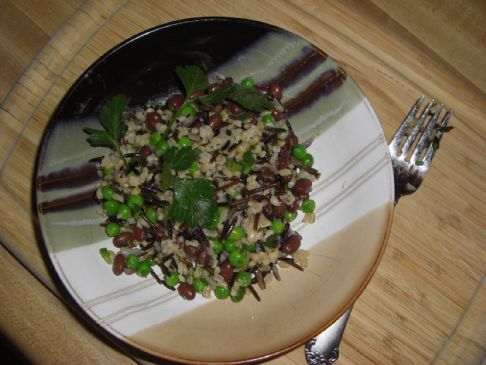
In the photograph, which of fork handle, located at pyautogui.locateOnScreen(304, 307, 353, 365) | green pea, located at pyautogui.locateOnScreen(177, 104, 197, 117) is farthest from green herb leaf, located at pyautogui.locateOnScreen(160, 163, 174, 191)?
fork handle, located at pyautogui.locateOnScreen(304, 307, 353, 365)

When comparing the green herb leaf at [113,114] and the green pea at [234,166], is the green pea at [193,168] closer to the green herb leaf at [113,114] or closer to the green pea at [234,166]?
the green pea at [234,166]

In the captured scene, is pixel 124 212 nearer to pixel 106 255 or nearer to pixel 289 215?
pixel 106 255

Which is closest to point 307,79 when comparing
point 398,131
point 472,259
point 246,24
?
point 246,24

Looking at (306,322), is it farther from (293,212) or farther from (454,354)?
(454,354)

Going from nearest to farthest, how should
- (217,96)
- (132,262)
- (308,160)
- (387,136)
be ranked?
(132,262) < (217,96) < (308,160) < (387,136)

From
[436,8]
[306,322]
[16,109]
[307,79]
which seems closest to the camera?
[306,322]

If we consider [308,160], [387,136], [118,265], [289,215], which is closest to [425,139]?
[387,136]

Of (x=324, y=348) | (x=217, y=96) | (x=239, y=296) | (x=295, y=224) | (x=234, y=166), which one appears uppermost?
(x=217, y=96)
